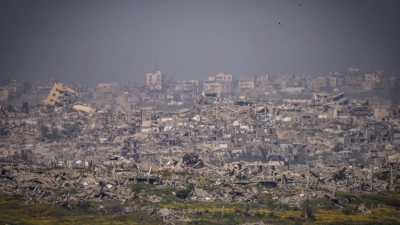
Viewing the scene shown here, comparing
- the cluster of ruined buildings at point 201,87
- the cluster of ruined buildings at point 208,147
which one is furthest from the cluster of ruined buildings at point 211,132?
the cluster of ruined buildings at point 201,87

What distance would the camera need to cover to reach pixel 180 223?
108 ft

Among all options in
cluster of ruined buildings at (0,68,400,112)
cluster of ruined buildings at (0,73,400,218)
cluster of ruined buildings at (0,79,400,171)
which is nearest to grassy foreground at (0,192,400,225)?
cluster of ruined buildings at (0,73,400,218)

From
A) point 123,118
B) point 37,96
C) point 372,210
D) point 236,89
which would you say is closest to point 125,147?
point 123,118

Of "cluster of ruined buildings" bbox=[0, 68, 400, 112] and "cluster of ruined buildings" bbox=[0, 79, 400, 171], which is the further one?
"cluster of ruined buildings" bbox=[0, 68, 400, 112]

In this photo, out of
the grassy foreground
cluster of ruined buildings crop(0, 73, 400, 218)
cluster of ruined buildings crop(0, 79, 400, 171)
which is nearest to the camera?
the grassy foreground

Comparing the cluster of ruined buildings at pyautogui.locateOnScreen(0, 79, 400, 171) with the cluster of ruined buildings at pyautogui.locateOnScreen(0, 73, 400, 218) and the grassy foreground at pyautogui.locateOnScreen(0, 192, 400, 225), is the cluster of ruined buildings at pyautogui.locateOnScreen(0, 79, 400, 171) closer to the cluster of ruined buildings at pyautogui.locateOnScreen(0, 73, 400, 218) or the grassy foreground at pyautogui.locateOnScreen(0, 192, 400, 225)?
the cluster of ruined buildings at pyautogui.locateOnScreen(0, 73, 400, 218)

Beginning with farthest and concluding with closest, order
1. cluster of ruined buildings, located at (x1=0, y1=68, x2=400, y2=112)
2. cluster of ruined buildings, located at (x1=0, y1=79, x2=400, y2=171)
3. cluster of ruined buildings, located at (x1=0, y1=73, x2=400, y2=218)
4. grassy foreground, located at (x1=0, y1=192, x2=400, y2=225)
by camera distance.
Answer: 1. cluster of ruined buildings, located at (x1=0, y1=68, x2=400, y2=112)
2. cluster of ruined buildings, located at (x1=0, y1=79, x2=400, y2=171)
3. cluster of ruined buildings, located at (x1=0, y1=73, x2=400, y2=218)
4. grassy foreground, located at (x1=0, y1=192, x2=400, y2=225)

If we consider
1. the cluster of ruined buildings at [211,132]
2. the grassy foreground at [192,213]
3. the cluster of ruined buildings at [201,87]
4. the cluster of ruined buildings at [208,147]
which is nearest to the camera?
the grassy foreground at [192,213]

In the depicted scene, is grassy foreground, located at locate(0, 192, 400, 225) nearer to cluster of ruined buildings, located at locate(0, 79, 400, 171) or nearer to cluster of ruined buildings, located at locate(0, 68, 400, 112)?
cluster of ruined buildings, located at locate(0, 79, 400, 171)

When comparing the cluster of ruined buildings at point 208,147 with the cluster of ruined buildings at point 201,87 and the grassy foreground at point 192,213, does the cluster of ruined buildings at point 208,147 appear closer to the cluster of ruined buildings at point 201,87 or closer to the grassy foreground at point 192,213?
the grassy foreground at point 192,213

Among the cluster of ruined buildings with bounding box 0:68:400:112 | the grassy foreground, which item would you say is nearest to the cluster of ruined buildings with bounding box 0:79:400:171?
the grassy foreground

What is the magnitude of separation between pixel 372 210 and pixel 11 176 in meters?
14.8

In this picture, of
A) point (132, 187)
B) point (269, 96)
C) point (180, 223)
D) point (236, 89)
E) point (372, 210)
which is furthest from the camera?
point (236, 89)

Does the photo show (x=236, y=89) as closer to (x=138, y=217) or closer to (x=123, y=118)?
(x=123, y=118)
